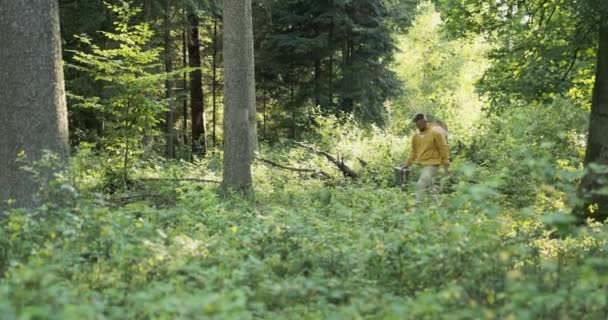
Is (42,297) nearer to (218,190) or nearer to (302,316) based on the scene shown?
(302,316)

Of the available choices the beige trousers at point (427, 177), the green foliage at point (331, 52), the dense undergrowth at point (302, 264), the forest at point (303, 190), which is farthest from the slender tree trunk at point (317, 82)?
the dense undergrowth at point (302, 264)

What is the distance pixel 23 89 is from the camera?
726 cm

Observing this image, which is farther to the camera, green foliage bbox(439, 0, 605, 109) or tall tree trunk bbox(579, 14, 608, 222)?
green foliage bbox(439, 0, 605, 109)

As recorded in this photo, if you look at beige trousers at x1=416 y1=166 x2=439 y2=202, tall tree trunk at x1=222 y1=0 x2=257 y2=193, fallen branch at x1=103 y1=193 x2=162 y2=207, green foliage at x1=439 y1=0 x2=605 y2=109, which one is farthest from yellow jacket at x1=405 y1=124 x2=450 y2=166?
fallen branch at x1=103 y1=193 x2=162 y2=207

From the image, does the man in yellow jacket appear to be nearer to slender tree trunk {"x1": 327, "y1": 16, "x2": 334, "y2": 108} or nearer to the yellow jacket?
the yellow jacket

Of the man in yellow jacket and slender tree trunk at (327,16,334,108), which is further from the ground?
slender tree trunk at (327,16,334,108)

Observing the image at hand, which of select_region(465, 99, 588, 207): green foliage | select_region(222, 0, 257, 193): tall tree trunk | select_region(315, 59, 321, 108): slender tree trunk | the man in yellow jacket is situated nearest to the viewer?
the man in yellow jacket

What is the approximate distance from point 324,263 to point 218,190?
241 inches

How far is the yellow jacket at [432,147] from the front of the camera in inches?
419

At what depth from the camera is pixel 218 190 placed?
11.5 meters

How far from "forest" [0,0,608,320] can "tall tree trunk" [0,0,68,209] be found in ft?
0.06

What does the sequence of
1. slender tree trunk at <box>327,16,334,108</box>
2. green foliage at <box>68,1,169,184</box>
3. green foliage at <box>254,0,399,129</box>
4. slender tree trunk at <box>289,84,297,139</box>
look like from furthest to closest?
slender tree trunk at <box>289,84,297,139</box>, slender tree trunk at <box>327,16,334,108</box>, green foliage at <box>254,0,399,129</box>, green foliage at <box>68,1,169,184</box>

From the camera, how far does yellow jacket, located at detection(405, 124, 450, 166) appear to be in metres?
10.6

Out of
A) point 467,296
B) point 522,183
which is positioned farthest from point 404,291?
→ point 522,183
